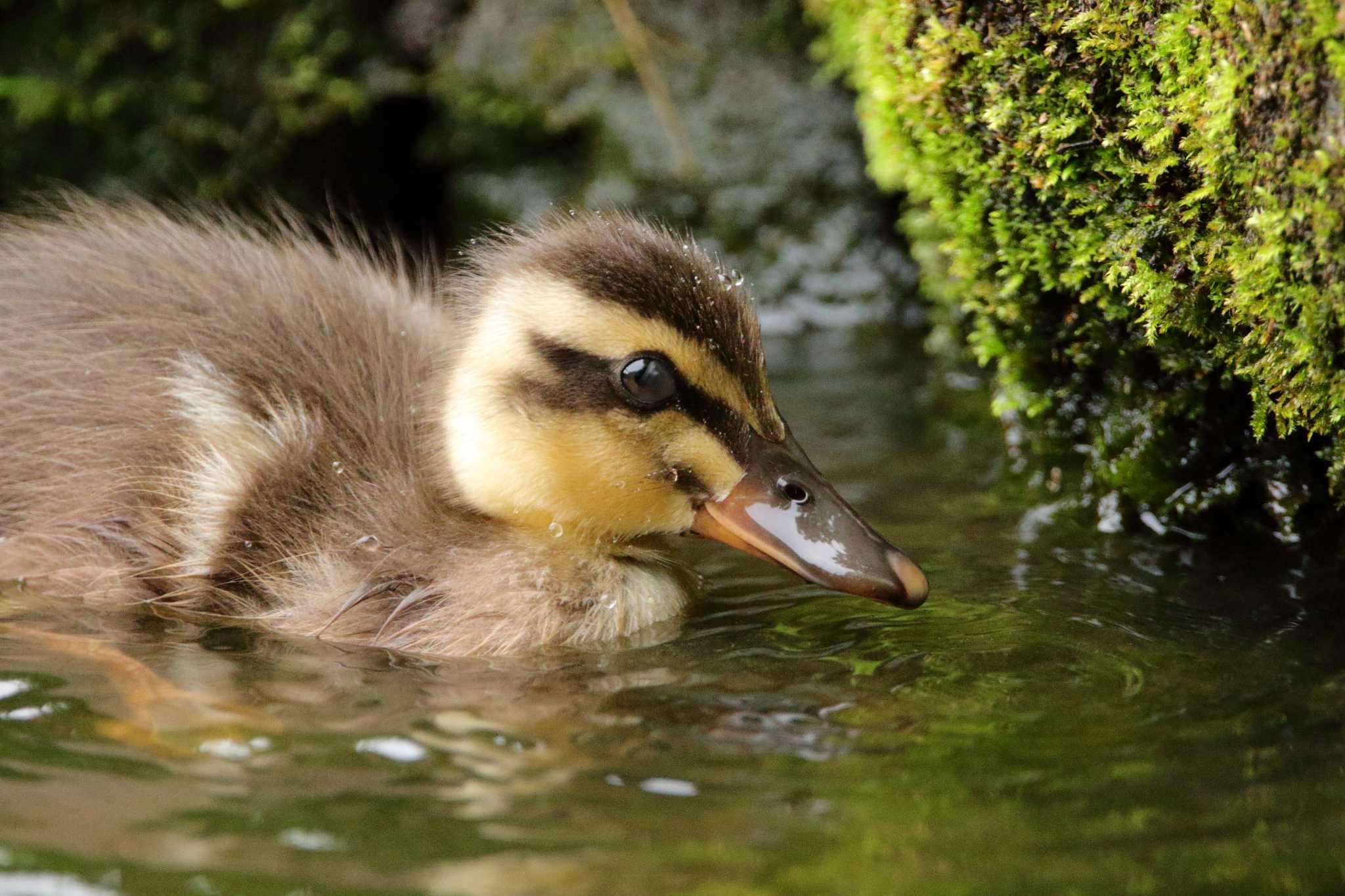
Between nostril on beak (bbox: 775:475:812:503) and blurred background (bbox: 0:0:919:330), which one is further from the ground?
blurred background (bbox: 0:0:919:330)

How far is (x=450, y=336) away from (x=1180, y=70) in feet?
5.81

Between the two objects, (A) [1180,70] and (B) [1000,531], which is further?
(B) [1000,531]

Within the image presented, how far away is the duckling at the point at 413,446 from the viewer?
10.6ft

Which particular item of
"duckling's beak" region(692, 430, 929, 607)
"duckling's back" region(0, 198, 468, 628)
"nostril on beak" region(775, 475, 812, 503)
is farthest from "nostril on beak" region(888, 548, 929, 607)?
"duckling's back" region(0, 198, 468, 628)

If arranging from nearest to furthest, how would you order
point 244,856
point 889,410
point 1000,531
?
point 244,856 < point 1000,531 < point 889,410

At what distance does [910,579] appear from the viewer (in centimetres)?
307

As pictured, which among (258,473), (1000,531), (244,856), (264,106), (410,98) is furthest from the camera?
(410,98)

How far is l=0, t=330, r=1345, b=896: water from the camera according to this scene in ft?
6.84

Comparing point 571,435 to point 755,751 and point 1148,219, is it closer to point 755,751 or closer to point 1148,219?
point 755,751

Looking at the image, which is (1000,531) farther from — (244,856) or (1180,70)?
(244,856)

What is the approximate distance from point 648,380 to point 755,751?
1.01 m

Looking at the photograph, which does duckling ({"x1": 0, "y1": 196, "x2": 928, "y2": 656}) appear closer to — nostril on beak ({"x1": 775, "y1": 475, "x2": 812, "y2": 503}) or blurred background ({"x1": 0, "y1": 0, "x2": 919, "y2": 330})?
nostril on beak ({"x1": 775, "y1": 475, "x2": 812, "y2": 503})

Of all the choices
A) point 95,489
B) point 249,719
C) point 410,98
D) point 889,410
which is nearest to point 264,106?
point 410,98

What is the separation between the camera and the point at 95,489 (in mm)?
3596
